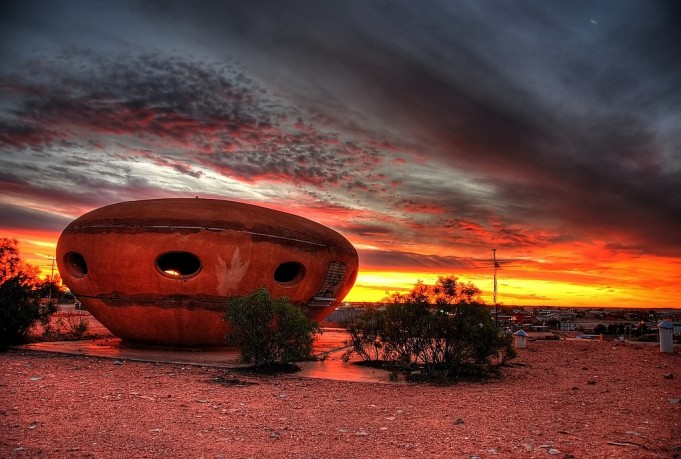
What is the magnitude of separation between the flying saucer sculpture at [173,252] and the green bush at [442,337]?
3.94 m

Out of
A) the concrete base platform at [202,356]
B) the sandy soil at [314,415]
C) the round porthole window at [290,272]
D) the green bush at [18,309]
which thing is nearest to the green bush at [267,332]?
the concrete base platform at [202,356]

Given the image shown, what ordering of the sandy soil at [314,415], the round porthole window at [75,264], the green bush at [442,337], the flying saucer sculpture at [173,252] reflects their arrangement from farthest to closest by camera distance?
the round porthole window at [75,264] → the flying saucer sculpture at [173,252] → the green bush at [442,337] → the sandy soil at [314,415]

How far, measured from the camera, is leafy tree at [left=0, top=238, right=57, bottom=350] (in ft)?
47.5

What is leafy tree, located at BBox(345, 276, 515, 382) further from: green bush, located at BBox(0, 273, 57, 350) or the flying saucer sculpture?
green bush, located at BBox(0, 273, 57, 350)

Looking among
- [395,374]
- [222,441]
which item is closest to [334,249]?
[395,374]

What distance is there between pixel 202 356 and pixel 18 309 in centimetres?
570

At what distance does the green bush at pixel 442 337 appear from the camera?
11.9 m

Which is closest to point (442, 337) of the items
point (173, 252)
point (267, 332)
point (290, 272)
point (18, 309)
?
point (267, 332)

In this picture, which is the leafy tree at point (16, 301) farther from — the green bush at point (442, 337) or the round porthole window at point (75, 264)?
the green bush at point (442, 337)

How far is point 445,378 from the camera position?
11.4 m

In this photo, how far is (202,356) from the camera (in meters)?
14.0

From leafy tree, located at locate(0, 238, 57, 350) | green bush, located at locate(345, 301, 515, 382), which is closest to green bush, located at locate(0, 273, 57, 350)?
leafy tree, located at locate(0, 238, 57, 350)

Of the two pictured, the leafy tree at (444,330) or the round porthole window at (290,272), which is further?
the round porthole window at (290,272)

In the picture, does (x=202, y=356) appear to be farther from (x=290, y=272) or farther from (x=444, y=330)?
(x=444, y=330)
